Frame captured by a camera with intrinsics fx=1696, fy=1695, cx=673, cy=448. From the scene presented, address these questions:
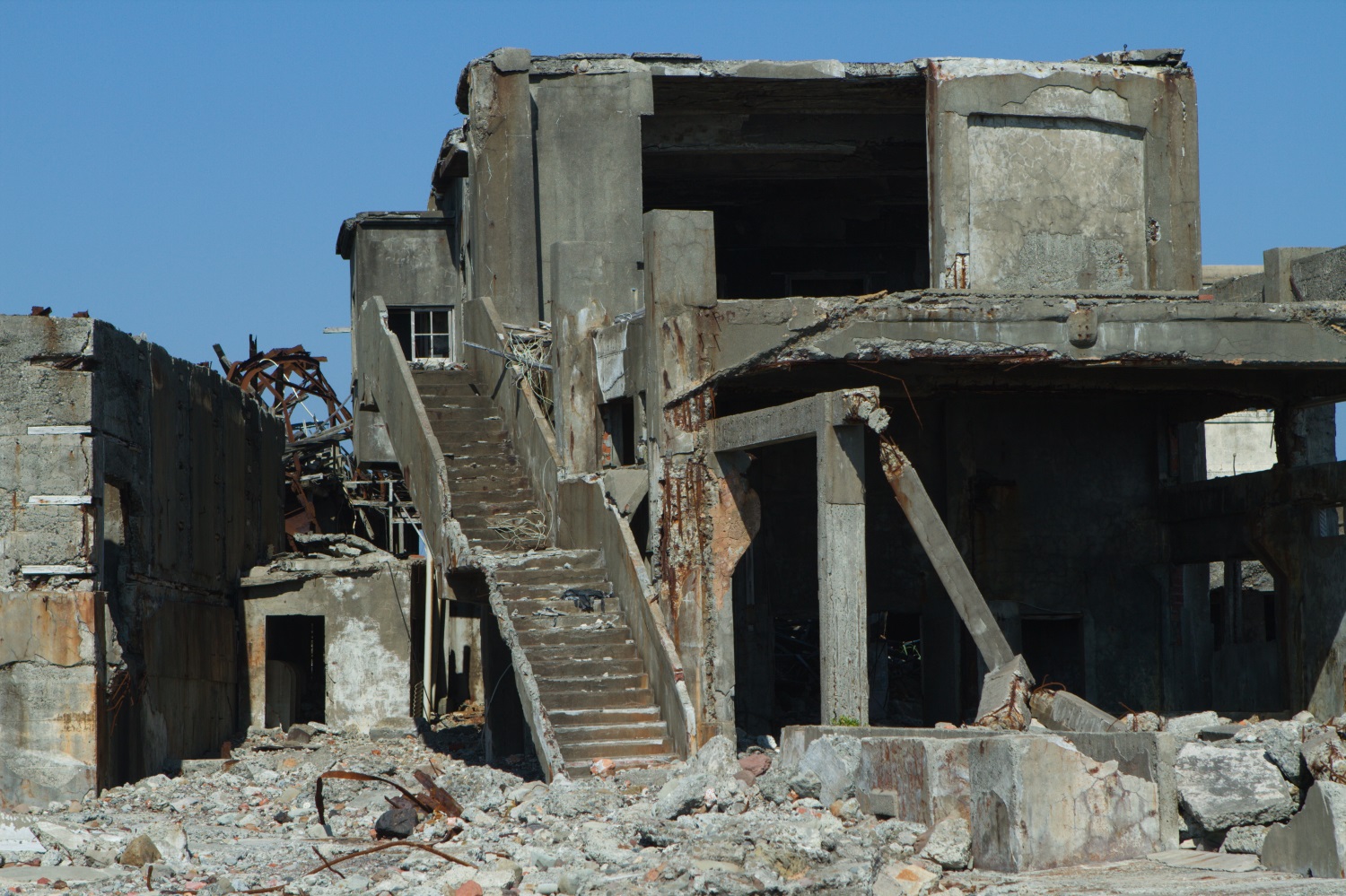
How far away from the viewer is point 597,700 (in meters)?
15.2

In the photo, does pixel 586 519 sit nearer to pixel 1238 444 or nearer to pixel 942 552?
pixel 942 552

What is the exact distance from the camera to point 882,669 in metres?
22.8

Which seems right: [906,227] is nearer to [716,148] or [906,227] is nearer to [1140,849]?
[716,148]

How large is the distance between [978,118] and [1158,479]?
5.29m

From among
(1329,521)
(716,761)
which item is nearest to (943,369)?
(1329,521)

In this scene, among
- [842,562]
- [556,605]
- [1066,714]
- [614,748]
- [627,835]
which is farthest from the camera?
[556,605]

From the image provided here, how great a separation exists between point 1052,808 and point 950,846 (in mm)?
702

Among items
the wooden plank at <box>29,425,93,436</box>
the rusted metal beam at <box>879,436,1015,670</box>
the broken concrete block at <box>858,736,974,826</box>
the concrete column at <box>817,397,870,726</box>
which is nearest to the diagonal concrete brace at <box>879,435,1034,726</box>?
the rusted metal beam at <box>879,436,1015,670</box>

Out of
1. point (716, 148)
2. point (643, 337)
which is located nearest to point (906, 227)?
point (716, 148)

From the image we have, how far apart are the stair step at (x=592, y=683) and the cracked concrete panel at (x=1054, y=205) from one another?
7403mm

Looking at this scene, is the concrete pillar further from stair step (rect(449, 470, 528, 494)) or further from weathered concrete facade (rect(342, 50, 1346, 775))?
stair step (rect(449, 470, 528, 494))

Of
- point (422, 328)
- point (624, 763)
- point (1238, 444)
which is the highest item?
point (422, 328)

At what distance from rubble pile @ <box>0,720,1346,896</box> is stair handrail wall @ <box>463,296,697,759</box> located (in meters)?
0.88

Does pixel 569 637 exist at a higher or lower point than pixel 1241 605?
higher
